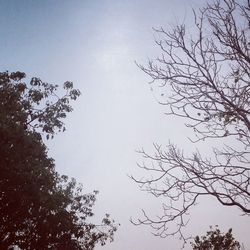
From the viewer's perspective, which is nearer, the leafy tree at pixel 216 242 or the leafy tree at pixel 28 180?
the leafy tree at pixel 28 180

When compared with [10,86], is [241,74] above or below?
below

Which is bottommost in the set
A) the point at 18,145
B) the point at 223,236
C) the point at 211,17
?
the point at 211,17

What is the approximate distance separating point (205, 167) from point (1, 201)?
1171 centimetres

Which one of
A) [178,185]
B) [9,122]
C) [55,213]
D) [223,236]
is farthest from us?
[223,236]

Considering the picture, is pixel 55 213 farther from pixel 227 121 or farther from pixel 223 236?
pixel 223 236

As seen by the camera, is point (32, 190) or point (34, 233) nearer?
point (32, 190)

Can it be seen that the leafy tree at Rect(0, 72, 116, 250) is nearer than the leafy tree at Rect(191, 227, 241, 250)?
Yes

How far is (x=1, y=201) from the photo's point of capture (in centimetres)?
1484

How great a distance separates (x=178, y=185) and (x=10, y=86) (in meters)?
12.4

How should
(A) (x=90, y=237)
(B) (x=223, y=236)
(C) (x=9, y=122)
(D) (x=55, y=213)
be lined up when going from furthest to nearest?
(B) (x=223, y=236) → (A) (x=90, y=237) → (D) (x=55, y=213) → (C) (x=9, y=122)

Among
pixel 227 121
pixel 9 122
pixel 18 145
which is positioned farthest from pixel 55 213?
pixel 227 121

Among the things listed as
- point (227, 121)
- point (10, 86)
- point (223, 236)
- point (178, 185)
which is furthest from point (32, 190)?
point (223, 236)

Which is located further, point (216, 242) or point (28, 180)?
point (216, 242)

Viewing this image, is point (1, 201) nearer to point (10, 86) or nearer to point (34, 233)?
point (34, 233)
